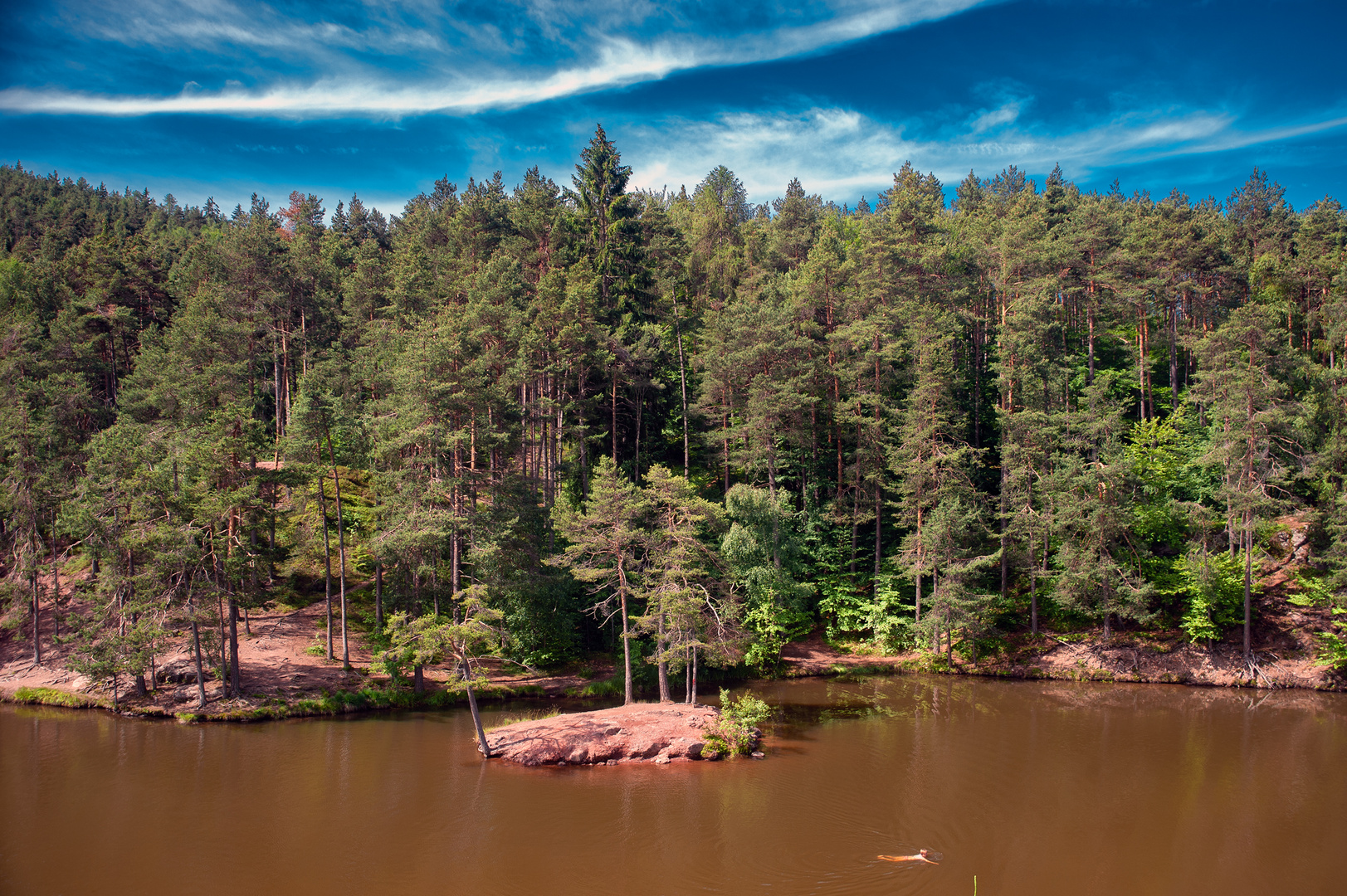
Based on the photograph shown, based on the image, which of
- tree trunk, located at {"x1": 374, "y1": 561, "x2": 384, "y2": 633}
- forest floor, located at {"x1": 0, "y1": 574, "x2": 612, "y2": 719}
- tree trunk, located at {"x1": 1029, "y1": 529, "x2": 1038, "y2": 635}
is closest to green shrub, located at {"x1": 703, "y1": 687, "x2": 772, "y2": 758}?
forest floor, located at {"x1": 0, "y1": 574, "x2": 612, "y2": 719}

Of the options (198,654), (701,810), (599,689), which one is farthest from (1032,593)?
(198,654)

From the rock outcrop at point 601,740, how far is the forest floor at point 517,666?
6.34 m

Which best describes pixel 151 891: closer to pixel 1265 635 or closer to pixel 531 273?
pixel 531 273

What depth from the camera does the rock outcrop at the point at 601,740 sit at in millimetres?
21906

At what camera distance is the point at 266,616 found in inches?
1358

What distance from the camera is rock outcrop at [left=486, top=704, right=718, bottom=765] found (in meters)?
21.9

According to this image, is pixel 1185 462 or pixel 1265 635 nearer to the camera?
pixel 1265 635

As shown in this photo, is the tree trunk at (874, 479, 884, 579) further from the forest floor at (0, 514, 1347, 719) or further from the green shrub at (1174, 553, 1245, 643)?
the green shrub at (1174, 553, 1245, 643)

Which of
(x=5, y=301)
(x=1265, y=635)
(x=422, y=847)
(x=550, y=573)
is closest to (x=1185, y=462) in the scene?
(x=1265, y=635)

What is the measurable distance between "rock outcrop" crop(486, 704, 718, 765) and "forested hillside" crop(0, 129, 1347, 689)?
9.29 ft

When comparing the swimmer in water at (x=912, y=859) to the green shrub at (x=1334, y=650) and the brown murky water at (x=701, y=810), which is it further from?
the green shrub at (x=1334, y=650)

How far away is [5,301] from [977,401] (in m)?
66.8

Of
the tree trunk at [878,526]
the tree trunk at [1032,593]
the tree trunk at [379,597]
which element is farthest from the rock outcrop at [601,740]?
the tree trunk at [1032,593]

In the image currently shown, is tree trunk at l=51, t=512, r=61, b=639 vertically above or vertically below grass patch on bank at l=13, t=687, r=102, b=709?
above
